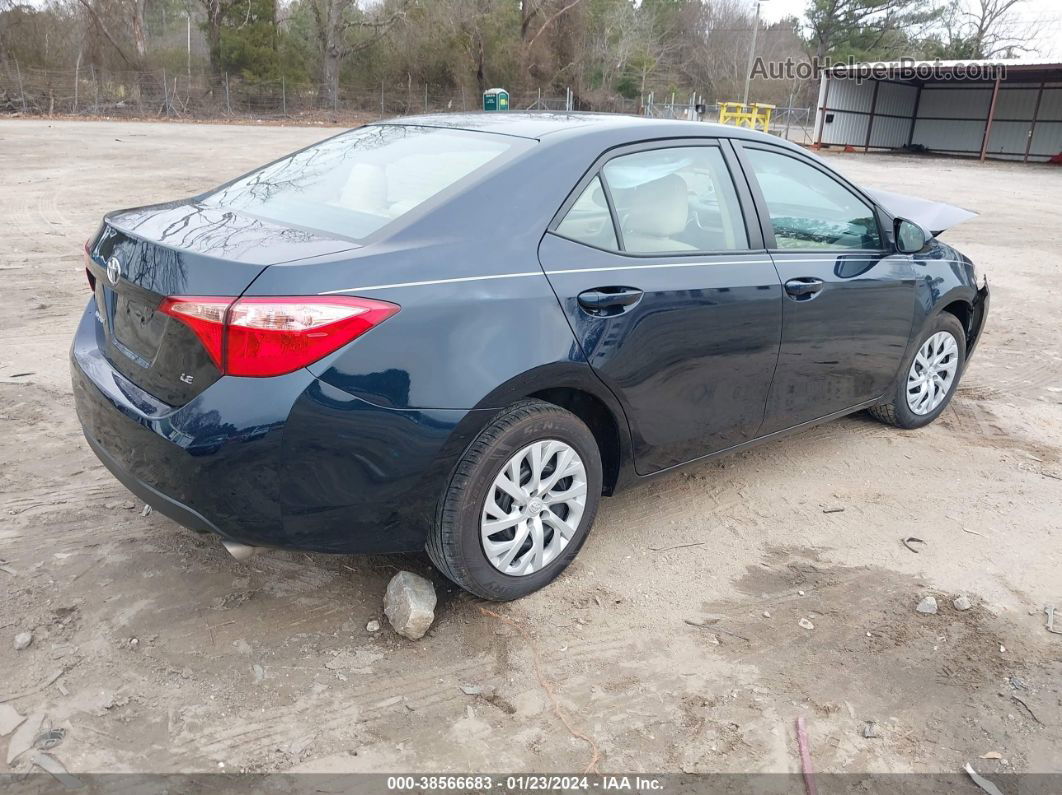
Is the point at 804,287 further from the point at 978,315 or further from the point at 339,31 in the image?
the point at 339,31

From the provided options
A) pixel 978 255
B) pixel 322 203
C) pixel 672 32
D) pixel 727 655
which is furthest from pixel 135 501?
pixel 672 32

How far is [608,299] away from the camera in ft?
9.61

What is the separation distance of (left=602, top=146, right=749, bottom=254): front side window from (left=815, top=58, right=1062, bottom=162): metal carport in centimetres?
3154

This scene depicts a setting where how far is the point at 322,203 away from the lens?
3.03 meters

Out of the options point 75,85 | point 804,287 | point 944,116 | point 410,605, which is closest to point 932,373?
point 804,287

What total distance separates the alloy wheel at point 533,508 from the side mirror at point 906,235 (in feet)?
7.37

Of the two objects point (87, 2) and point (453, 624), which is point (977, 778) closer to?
point (453, 624)

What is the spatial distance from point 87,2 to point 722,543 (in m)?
45.3

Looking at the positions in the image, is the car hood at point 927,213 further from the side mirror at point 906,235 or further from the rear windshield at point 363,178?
the rear windshield at point 363,178

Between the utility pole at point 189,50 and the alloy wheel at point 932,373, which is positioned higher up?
the utility pole at point 189,50

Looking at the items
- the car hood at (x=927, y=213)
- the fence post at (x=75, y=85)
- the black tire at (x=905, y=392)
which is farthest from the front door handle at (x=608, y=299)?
the fence post at (x=75, y=85)

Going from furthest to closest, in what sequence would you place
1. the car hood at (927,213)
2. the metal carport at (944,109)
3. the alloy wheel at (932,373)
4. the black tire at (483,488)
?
the metal carport at (944,109), the car hood at (927,213), the alloy wheel at (932,373), the black tire at (483,488)

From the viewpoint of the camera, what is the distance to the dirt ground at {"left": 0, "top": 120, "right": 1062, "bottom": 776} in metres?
2.44

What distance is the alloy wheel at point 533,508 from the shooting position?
9.31 feet
